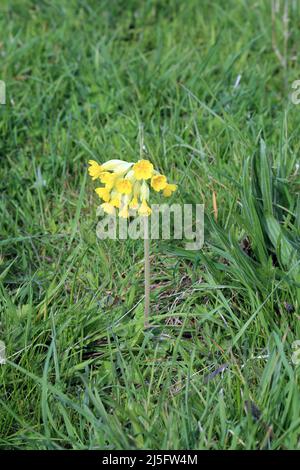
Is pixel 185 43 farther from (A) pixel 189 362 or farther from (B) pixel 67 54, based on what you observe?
(A) pixel 189 362

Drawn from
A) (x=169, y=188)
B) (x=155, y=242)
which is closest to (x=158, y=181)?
(x=169, y=188)

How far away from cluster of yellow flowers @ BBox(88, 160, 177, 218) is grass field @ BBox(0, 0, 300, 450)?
32cm

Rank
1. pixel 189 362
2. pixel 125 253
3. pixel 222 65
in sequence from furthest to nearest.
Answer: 1. pixel 222 65
2. pixel 125 253
3. pixel 189 362

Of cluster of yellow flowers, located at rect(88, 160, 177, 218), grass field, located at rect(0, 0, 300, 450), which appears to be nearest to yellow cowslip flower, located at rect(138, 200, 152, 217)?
cluster of yellow flowers, located at rect(88, 160, 177, 218)

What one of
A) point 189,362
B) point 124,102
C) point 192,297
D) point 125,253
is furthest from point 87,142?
point 189,362

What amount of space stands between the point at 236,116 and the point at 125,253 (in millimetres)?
914

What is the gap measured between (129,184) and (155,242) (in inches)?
18.8

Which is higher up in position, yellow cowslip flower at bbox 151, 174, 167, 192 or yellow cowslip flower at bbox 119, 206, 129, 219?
yellow cowslip flower at bbox 151, 174, 167, 192

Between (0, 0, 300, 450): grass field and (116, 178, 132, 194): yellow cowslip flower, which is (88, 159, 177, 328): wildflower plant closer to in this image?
(116, 178, 132, 194): yellow cowslip flower

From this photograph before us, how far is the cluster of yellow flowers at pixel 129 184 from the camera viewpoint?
223cm

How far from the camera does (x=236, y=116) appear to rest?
3.26 meters

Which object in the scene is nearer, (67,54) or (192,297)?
(192,297)

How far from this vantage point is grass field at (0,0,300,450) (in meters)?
2.12

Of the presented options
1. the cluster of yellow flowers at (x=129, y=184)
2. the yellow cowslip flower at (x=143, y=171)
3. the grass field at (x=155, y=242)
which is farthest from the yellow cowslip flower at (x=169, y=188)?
the grass field at (x=155, y=242)
